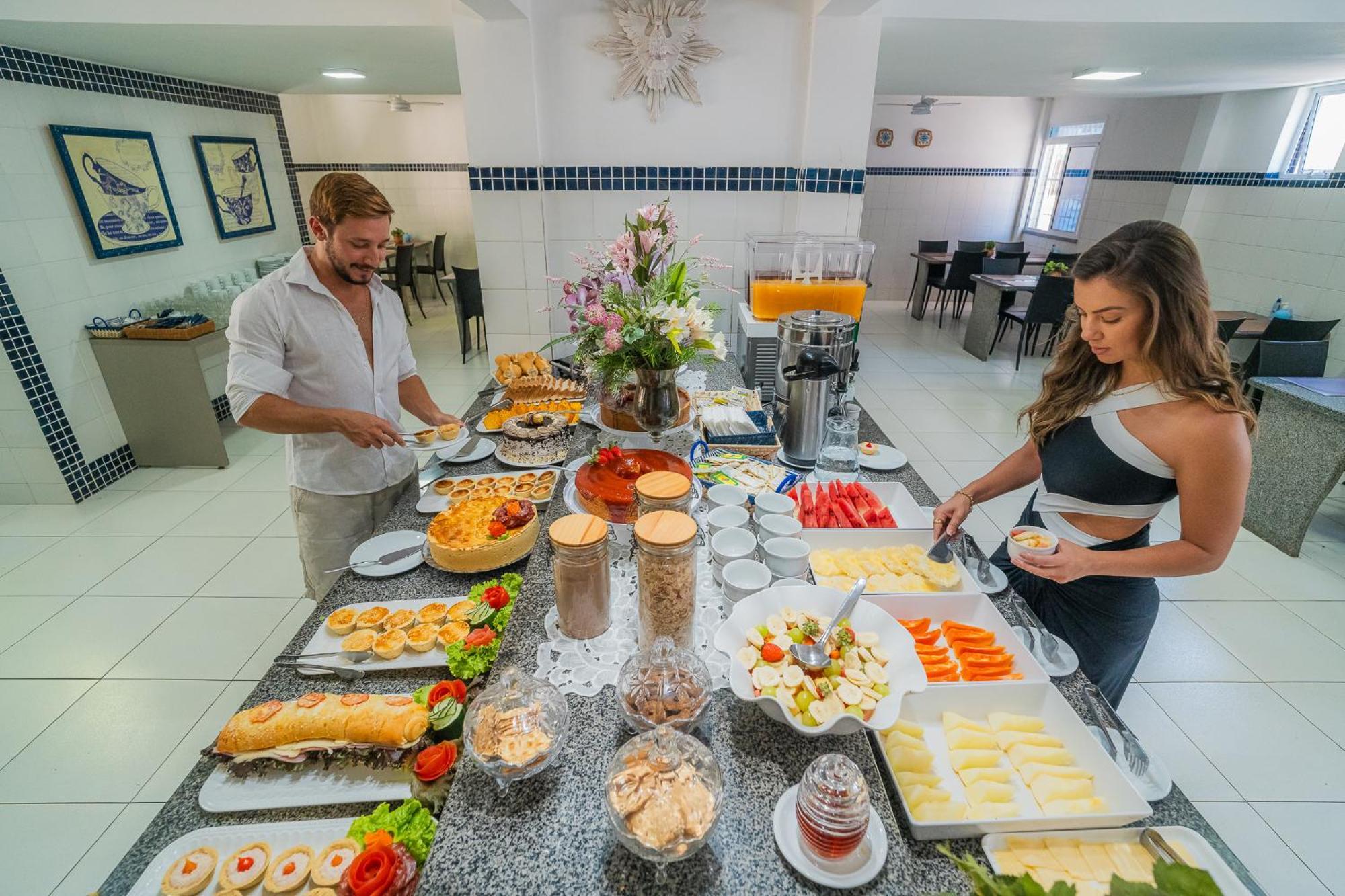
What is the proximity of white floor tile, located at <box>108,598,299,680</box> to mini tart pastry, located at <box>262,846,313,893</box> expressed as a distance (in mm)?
1982

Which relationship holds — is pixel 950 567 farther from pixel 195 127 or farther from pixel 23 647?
pixel 195 127

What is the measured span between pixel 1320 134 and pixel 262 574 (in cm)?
894

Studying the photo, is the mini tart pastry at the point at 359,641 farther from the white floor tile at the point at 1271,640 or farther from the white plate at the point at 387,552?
the white floor tile at the point at 1271,640

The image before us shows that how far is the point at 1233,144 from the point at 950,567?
7.50 metres

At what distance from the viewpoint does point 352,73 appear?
497 centimetres

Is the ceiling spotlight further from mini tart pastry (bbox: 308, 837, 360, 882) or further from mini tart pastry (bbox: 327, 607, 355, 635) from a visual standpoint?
mini tart pastry (bbox: 308, 837, 360, 882)

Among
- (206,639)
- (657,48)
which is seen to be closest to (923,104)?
(657,48)

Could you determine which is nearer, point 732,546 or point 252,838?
point 252,838

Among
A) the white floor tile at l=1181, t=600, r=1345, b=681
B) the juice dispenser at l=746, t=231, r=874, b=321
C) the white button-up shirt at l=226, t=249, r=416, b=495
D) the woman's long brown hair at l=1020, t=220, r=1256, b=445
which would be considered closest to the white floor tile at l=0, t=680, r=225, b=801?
the white button-up shirt at l=226, t=249, r=416, b=495

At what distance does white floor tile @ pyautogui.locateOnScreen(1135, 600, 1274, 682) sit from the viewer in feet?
8.59

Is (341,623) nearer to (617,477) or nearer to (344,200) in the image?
(617,477)

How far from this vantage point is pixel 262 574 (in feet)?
10.6

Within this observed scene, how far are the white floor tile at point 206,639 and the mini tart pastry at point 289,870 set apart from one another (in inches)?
78.0

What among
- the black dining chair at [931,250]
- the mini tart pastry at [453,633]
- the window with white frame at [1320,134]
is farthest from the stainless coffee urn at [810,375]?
the black dining chair at [931,250]
